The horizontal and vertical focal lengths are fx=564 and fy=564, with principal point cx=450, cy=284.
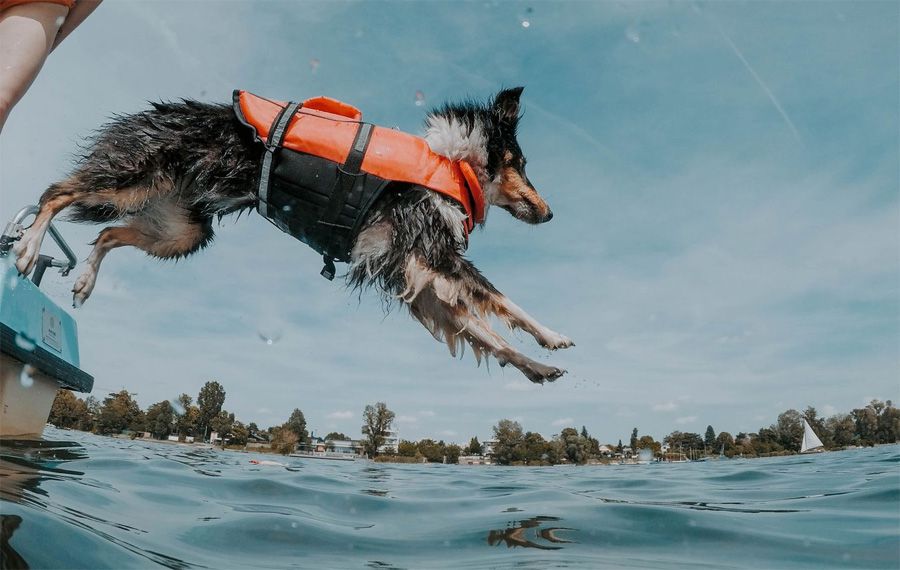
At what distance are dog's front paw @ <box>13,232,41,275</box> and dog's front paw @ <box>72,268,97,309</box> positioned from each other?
0.68 m

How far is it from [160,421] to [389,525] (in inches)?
299

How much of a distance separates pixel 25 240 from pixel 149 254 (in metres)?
1.48

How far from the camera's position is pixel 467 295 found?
14.3 feet

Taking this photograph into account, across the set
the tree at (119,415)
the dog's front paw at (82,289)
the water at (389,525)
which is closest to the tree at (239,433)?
the tree at (119,415)

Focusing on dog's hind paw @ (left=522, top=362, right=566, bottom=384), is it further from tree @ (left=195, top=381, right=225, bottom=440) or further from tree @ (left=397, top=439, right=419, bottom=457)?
tree @ (left=397, top=439, right=419, bottom=457)

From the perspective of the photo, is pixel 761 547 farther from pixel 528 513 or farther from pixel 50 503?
pixel 50 503

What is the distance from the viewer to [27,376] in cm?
407

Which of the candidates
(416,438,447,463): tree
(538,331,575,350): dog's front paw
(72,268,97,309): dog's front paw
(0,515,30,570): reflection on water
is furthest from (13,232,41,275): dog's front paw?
(416,438,447,463): tree

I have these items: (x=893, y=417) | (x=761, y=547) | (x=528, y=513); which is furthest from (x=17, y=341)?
(x=893, y=417)

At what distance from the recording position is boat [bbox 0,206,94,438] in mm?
3602

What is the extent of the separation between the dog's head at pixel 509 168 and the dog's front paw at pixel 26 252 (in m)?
3.31

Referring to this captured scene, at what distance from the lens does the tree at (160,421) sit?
30.4ft

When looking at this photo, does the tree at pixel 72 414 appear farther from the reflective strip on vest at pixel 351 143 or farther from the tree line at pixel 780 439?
the tree line at pixel 780 439

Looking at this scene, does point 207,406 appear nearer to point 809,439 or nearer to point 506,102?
point 506,102
